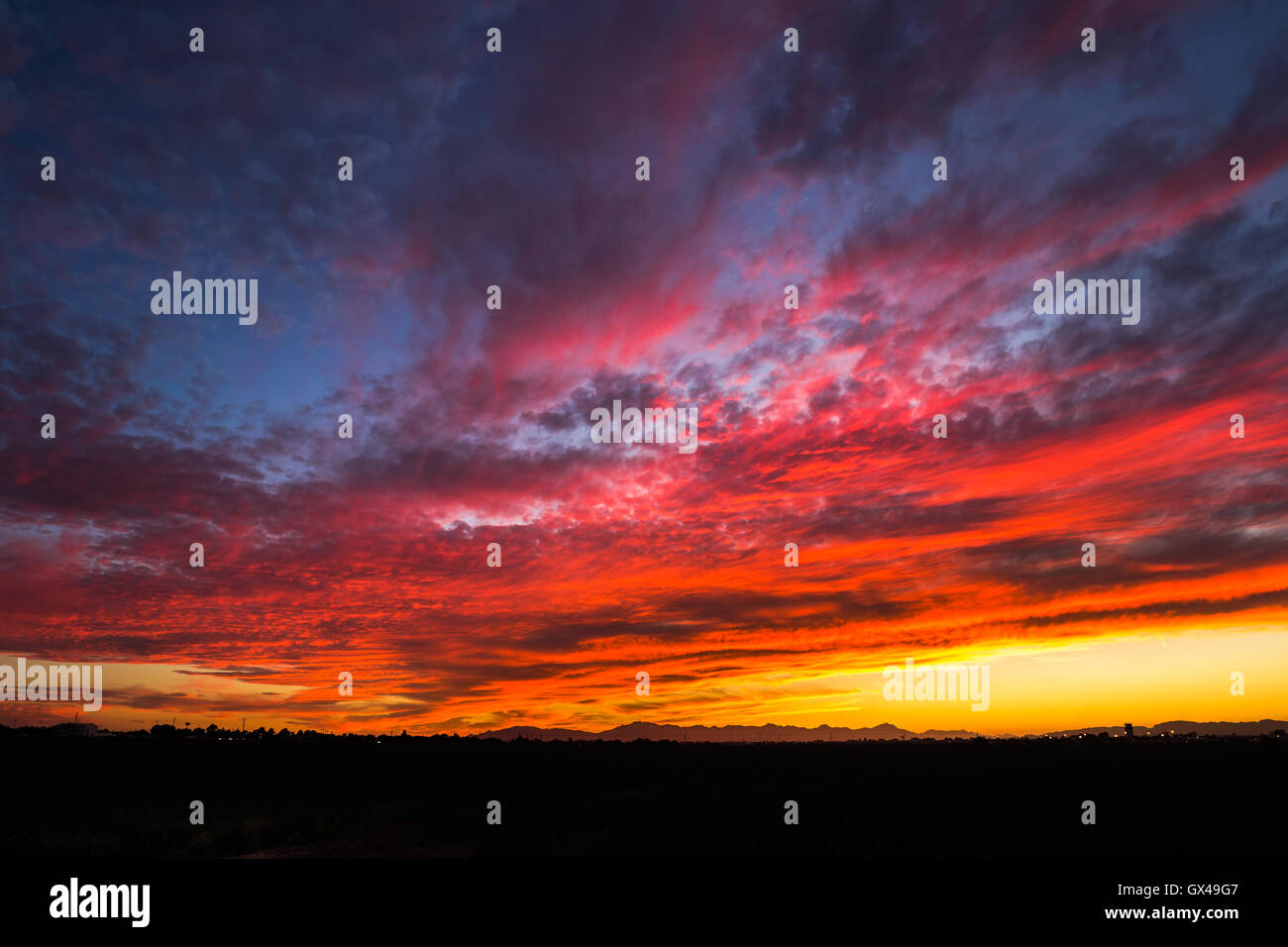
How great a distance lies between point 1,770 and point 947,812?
7072 centimetres

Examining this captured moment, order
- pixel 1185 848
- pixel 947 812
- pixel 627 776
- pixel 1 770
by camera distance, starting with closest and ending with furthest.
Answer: pixel 1185 848 < pixel 947 812 < pixel 1 770 < pixel 627 776

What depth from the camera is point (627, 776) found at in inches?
2657
